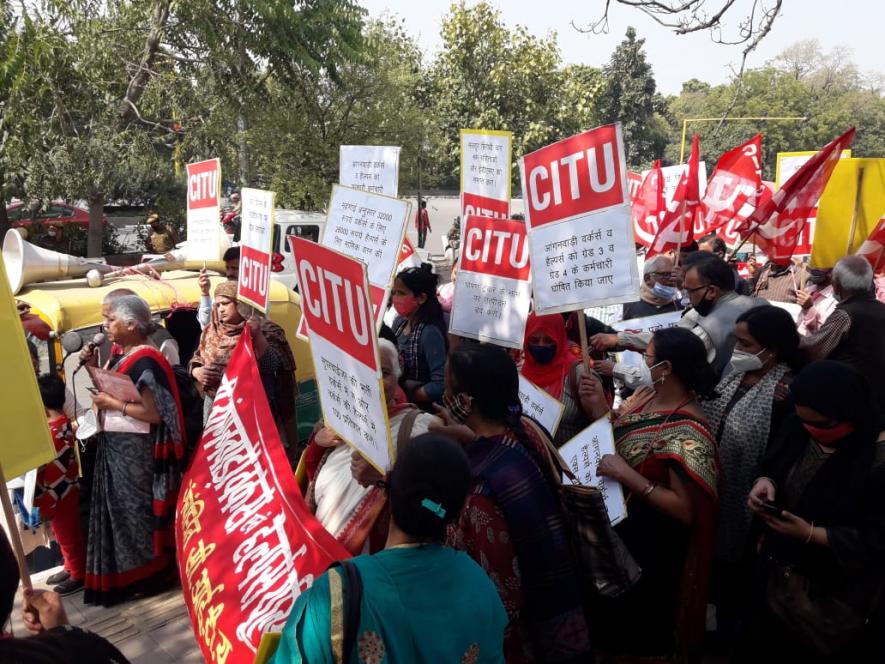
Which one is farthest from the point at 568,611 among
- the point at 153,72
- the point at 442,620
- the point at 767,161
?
the point at 767,161

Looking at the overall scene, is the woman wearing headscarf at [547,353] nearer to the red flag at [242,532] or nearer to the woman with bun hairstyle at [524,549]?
the red flag at [242,532]

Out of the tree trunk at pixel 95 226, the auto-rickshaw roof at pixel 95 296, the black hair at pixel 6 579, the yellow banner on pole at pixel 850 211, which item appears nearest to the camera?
the black hair at pixel 6 579

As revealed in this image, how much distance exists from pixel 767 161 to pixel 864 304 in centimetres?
4915

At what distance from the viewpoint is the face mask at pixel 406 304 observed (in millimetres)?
4680

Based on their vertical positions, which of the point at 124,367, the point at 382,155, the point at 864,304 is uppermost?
the point at 382,155

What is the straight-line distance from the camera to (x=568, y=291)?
3.64 meters

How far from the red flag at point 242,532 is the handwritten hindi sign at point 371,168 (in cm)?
223

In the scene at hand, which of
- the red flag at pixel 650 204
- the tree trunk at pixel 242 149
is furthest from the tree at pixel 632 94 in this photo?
the red flag at pixel 650 204

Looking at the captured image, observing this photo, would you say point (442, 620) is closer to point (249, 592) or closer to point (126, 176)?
point (249, 592)

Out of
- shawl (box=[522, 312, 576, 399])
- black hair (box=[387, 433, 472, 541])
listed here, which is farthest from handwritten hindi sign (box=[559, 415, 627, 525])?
shawl (box=[522, 312, 576, 399])

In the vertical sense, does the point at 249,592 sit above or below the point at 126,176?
below

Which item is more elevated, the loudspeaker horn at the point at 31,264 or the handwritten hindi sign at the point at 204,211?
the handwritten hindi sign at the point at 204,211

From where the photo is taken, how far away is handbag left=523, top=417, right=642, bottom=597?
2.50 m

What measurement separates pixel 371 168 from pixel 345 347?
3065 millimetres
